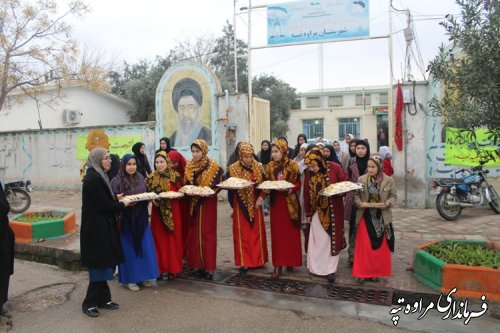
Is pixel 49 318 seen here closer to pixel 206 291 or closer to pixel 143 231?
pixel 143 231

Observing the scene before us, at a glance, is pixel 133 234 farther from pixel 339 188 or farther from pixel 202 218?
pixel 339 188

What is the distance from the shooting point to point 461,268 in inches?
181

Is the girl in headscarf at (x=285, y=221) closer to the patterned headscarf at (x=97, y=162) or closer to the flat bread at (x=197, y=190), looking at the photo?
the flat bread at (x=197, y=190)

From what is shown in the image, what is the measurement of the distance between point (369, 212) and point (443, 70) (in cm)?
172

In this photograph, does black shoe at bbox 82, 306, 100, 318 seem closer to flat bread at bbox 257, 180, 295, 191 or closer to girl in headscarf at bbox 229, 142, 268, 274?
girl in headscarf at bbox 229, 142, 268, 274

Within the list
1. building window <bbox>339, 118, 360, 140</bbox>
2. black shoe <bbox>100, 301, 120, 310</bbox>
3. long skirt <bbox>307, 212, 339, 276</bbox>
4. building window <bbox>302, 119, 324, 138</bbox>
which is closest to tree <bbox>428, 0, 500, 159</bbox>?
A: long skirt <bbox>307, 212, 339, 276</bbox>

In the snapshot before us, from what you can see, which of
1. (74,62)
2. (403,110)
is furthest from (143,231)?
(74,62)

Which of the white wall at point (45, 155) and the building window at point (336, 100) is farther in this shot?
the building window at point (336, 100)

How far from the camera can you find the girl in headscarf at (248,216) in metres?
5.55

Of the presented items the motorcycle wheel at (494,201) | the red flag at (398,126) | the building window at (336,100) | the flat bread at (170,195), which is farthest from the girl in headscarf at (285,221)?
the building window at (336,100)

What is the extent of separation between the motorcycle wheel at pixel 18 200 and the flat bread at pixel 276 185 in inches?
290

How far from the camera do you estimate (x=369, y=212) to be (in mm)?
5152

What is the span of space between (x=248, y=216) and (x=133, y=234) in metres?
1.37

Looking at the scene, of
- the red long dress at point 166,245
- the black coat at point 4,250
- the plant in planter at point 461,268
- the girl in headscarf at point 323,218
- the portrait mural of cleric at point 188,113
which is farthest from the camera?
the portrait mural of cleric at point 188,113
